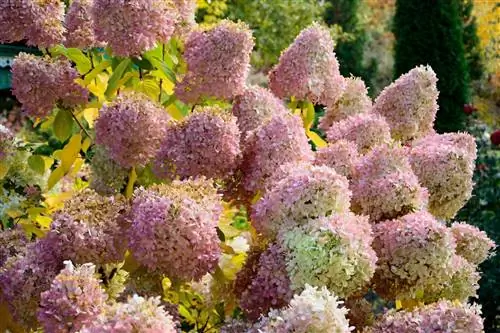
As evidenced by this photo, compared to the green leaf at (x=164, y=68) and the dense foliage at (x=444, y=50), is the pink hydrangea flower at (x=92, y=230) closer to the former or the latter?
the green leaf at (x=164, y=68)

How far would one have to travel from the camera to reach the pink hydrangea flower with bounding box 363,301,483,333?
47.4 inches

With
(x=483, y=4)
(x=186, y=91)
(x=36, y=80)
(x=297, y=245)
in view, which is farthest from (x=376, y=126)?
(x=483, y=4)

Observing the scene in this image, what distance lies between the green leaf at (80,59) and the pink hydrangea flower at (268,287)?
2.62ft

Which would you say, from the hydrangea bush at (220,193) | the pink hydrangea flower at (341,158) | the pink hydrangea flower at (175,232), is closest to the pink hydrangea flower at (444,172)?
the hydrangea bush at (220,193)

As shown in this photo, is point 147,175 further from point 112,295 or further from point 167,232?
point 167,232

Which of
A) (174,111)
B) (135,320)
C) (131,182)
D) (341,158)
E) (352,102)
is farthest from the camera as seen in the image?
(352,102)

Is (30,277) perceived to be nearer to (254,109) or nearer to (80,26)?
(254,109)

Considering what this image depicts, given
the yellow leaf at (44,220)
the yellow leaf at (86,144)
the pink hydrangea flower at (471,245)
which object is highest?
the pink hydrangea flower at (471,245)

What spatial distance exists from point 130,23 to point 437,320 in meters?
0.84

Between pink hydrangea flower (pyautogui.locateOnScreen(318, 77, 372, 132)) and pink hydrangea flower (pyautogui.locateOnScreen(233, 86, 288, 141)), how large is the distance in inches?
12.8

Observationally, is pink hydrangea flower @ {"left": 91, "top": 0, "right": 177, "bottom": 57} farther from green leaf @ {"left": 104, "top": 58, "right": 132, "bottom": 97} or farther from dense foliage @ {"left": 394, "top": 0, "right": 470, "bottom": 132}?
dense foliage @ {"left": 394, "top": 0, "right": 470, "bottom": 132}

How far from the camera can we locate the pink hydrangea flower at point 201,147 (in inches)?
60.2

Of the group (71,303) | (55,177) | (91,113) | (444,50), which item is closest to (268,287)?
(71,303)

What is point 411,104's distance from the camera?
1868mm
